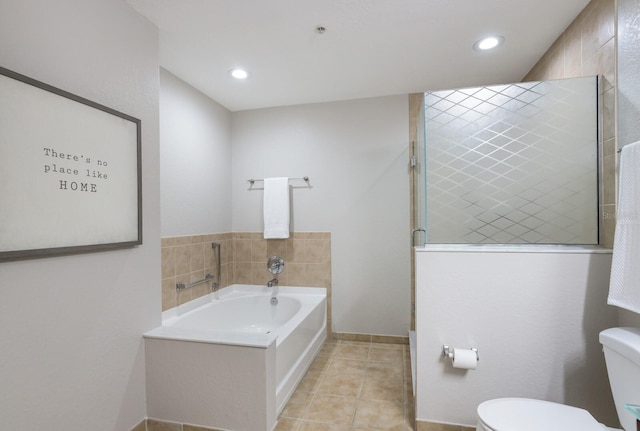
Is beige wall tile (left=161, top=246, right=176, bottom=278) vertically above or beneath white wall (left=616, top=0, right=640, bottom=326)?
beneath

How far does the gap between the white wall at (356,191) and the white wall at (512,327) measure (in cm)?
127

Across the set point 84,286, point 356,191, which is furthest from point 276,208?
point 84,286

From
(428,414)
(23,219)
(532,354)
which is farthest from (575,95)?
(23,219)

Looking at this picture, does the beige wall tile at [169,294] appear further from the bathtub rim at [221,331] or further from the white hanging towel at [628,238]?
the white hanging towel at [628,238]

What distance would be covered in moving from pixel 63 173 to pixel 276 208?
6.29 feet

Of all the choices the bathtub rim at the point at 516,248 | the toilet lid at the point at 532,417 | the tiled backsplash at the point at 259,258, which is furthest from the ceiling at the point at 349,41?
the toilet lid at the point at 532,417

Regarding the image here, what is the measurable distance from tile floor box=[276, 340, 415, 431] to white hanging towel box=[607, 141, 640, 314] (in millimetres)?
1277

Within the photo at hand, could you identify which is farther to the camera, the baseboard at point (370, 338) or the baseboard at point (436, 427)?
the baseboard at point (370, 338)

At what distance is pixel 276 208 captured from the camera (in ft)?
10.3

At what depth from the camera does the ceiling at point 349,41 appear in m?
1.73

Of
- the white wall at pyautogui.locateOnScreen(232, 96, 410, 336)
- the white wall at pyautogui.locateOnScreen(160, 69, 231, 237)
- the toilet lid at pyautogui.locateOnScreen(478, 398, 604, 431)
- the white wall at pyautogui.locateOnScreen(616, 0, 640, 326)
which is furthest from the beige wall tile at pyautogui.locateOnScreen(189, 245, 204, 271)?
the white wall at pyautogui.locateOnScreen(616, 0, 640, 326)

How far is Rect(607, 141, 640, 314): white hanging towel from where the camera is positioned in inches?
50.3

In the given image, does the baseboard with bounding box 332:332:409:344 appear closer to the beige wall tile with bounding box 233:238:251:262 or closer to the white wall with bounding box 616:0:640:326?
the beige wall tile with bounding box 233:238:251:262

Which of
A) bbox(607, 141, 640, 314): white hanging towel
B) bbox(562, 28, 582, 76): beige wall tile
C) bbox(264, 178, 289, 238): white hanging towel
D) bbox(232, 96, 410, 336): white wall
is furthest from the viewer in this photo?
bbox(264, 178, 289, 238): white hanging towel
